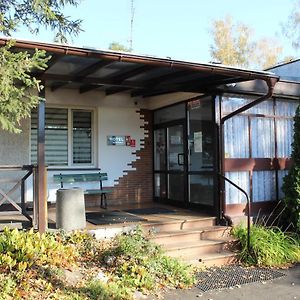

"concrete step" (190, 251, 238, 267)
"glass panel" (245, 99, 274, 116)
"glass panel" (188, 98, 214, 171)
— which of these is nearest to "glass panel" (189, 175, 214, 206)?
"glass panel" (188, 98, 214, 171)

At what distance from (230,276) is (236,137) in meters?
3.26

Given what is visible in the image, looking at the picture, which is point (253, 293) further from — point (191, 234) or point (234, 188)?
point (234, 188)

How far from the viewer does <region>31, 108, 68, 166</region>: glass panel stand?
1023cm

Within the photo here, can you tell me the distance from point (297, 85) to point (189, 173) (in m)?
3.26

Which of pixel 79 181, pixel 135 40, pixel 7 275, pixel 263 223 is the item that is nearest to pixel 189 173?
pixel 263 223

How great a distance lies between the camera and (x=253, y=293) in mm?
5969

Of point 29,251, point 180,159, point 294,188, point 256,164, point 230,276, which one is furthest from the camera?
point 180,159

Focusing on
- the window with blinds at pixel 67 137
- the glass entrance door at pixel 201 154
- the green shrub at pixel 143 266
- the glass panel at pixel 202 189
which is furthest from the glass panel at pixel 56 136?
the green shrub at pixel 143 266

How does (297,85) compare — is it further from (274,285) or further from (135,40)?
(135,40)

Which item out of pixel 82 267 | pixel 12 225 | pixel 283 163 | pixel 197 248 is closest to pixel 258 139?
pixel 283 163

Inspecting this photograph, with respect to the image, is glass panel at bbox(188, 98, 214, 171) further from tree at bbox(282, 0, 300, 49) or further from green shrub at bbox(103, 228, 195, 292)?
tree at bbox(282, 0, 300, 49)

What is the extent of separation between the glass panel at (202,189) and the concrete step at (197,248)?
1.27 meters

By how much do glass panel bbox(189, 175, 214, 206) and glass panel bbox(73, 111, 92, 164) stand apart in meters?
2.80

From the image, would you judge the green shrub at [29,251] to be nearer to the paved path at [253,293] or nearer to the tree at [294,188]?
the paved path at [253,293]
